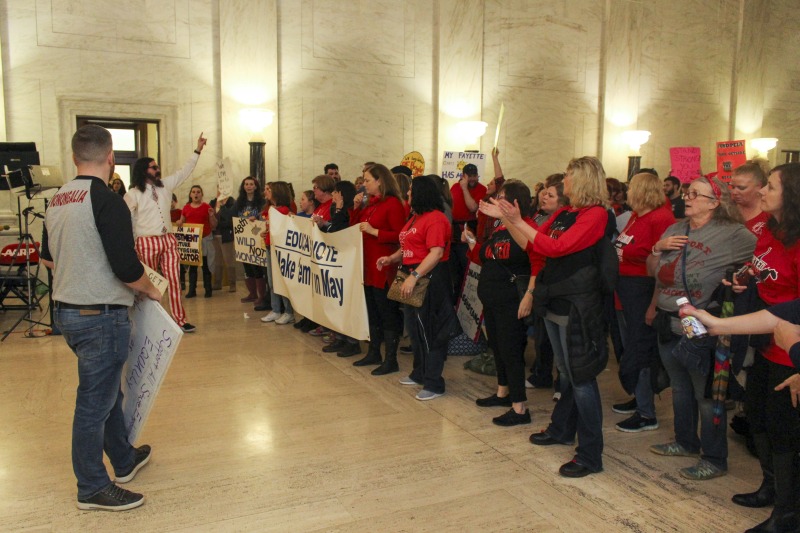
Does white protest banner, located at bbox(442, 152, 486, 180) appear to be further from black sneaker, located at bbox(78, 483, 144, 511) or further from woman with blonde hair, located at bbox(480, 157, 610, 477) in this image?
black sneaker, located at bbox(78, 483, 144, 511)

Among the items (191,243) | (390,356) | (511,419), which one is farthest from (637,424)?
(191,243)

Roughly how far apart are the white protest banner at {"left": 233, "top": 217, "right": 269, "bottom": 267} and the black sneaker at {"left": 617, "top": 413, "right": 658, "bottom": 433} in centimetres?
533

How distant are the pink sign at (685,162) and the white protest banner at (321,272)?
16.0 feet

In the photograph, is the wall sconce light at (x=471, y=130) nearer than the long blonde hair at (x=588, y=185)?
No

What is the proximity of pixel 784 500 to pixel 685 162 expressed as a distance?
6564 mm

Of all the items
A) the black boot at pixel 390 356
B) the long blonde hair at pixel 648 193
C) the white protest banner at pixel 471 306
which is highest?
the long blonde hair at pixel 648 193

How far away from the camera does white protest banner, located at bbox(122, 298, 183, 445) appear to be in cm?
369

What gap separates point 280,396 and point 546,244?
8.90ft

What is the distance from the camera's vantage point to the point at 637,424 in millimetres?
4738

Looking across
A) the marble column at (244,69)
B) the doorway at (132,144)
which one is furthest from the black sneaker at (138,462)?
the doorway at (132,144)

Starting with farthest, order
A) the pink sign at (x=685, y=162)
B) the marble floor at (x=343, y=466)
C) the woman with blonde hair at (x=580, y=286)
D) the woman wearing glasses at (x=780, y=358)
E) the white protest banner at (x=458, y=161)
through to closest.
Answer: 1. the white protest banner at (x=458, y=161)
2. the pink sign at (x=685, y=162)
3. the woman with blonde hair at (x=580, y=286)
4. the marble floor at (x=343, y=466)
5. the woman wearing glasses at (x=780, y=358)

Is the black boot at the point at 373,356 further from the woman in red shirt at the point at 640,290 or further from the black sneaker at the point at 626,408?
the woman in red shirt at the point at 640,290

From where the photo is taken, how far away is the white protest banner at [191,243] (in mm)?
9883

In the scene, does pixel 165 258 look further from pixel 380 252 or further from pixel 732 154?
pixel 732 154
